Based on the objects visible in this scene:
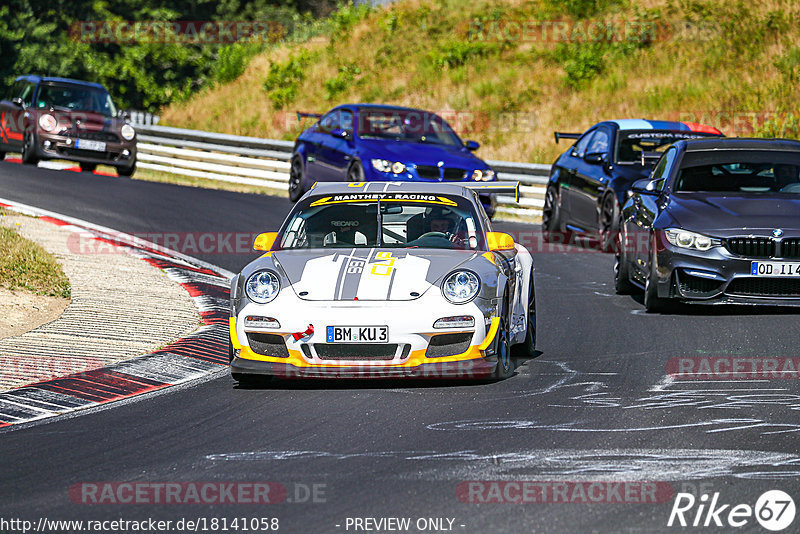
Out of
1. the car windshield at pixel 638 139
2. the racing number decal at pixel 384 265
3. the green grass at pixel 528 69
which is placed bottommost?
the racing number decal at pixel 384 265

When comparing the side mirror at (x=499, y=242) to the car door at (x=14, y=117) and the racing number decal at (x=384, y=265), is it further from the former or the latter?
the car door at (x=14, y=117)

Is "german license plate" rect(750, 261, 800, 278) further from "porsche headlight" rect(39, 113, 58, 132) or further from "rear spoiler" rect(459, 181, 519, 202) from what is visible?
"porsche headlight" rect(39, 113, 58, 132)

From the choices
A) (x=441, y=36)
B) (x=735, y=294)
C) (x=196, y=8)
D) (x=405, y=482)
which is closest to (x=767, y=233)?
(x=735, y=294)

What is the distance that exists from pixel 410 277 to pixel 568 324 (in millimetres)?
3090

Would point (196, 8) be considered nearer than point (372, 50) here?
No

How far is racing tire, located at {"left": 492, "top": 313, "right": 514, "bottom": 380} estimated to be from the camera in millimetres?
8430

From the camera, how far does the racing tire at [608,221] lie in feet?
50.6

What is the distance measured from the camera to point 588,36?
33.7 m

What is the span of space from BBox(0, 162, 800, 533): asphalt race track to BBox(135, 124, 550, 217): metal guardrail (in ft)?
44.1

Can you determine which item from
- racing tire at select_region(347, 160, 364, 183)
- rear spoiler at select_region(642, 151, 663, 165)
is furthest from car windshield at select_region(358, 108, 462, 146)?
rear spoiler at select_region(642, 151, 663, 165)

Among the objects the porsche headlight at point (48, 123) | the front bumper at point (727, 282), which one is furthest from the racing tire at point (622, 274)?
the porsche headlight at point (48, 123)

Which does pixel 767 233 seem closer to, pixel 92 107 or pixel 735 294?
pixel 735 294

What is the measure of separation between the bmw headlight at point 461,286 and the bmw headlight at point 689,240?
349 centimetres

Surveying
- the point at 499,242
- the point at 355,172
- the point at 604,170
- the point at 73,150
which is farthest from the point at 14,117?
the point at 499,242
